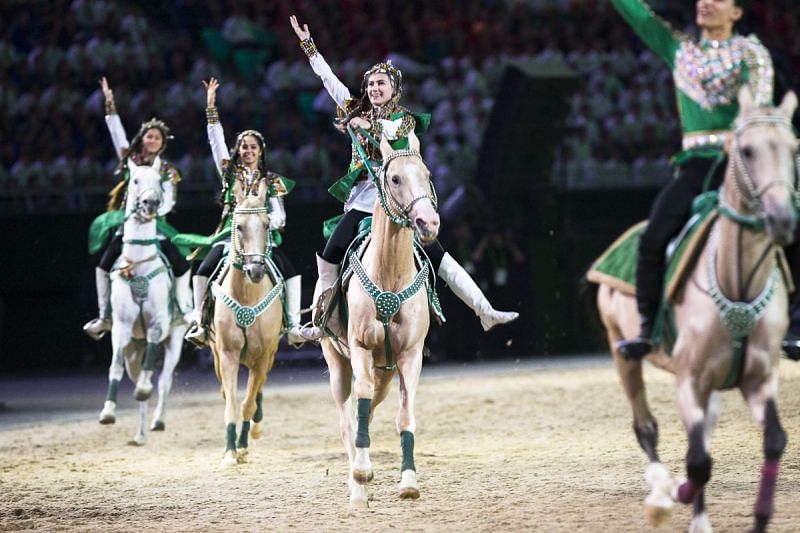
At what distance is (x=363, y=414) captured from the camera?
757 cm

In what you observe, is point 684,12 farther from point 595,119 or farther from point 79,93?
point 79,93

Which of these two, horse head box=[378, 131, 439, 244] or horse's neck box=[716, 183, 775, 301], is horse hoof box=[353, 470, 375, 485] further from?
horse's neck box=[716, 183, 775, 301]

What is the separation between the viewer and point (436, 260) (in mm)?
8492

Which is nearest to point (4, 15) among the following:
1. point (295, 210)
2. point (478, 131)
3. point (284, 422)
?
point (295, 210)

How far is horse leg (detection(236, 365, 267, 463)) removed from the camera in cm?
1000

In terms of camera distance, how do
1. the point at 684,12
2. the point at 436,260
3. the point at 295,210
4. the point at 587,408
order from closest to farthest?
the point at 436,260 → the point at 587,408 → the point at 295,210 → the point at 684,12

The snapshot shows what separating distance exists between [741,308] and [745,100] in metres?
0.90

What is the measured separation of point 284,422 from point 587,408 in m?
2.99

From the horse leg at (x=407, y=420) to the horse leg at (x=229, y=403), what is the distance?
2399 mm

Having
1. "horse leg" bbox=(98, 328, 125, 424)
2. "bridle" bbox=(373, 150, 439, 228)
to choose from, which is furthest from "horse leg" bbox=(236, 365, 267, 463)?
"bridle" bbox=(373, 150, 439, 228)

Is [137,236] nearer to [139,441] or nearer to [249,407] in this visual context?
[139,441]

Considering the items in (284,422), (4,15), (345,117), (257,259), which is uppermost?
(4,15)

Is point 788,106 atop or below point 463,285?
atop

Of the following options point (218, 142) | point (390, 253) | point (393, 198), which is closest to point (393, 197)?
point (393, 198)
